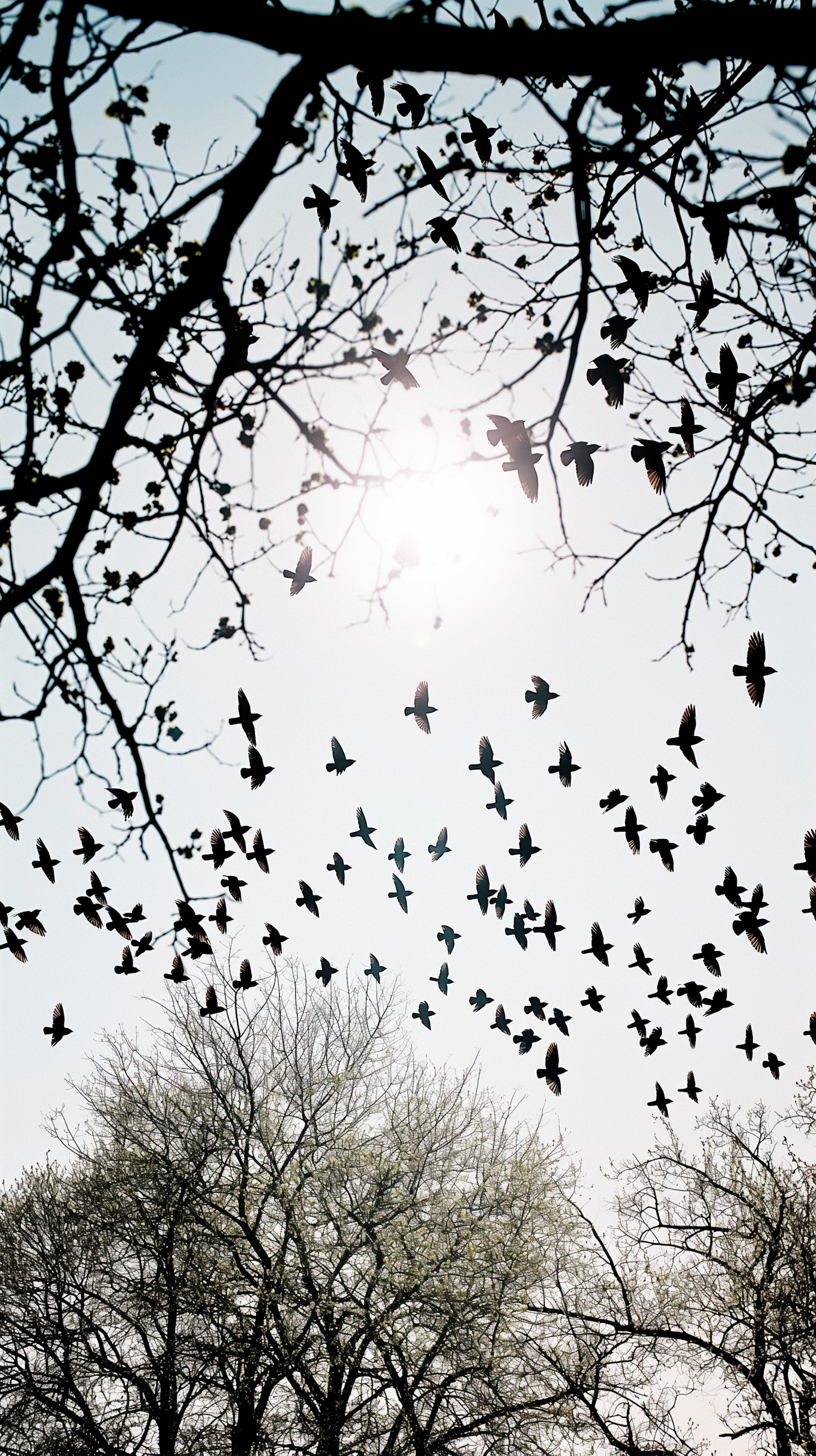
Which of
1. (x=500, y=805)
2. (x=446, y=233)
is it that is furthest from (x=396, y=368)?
(x=500, y=805)

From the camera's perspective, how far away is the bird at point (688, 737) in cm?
513

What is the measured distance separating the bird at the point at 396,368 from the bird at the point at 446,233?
1.55 ft

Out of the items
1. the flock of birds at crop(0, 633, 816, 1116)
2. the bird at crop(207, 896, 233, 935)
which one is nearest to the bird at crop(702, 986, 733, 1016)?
the flock of birds at crop(0, 633, 816, 1116)

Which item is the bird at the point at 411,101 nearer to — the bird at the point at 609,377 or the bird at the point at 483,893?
the bird at the point at 609,377

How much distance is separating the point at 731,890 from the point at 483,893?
6.99 ft

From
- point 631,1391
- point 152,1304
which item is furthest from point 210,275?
point 631,1391

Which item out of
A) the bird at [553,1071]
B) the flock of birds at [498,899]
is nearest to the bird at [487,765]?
the flock of birds at [498,899]

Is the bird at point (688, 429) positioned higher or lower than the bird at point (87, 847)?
higher

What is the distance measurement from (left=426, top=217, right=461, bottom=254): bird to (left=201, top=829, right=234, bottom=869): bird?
11.5ft

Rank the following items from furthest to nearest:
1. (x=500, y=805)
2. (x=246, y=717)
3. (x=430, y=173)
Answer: (x=500, y=805)
(x=246, y=717)
(x=430, y=173)

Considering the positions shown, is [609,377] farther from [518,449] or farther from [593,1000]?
[593,1000]

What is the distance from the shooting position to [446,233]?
3809 millimetres

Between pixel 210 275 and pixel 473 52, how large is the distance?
109cm

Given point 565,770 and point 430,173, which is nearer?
point 430,173
